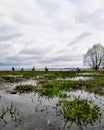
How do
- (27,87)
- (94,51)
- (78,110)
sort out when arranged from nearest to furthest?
(78,110) < (27,87) < (94,51)

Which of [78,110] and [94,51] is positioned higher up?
[94,51]

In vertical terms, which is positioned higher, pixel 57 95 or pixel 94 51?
pixel 94 51

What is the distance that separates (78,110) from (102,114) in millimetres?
1267

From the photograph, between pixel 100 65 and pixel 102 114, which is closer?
pixel 102 114

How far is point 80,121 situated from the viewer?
8688 millimetres

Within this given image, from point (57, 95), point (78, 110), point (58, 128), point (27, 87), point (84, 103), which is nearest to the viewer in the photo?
point (58, 128)

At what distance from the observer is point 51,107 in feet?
37.1

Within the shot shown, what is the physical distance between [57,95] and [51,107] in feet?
12.4

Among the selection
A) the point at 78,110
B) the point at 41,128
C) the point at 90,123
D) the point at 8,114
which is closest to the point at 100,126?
the point at 90,123

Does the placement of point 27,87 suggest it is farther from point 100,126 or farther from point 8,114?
point 100,126

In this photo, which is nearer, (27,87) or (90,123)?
(90,123)

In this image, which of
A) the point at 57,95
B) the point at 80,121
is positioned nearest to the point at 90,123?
the point at 80,121

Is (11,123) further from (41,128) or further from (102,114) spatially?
(102,114)

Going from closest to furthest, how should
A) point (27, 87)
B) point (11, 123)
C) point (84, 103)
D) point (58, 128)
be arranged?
1. point (58, 128)
2. point (11, 123)
3. point (84, 103)
4. point (27, 87)
